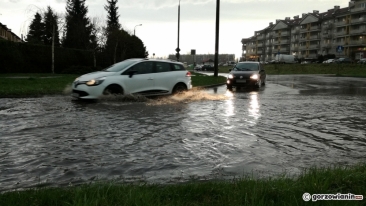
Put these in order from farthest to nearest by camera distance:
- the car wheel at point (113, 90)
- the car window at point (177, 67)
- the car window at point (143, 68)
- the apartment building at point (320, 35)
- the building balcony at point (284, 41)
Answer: the building balcony at point (284, 41) → the apartment building at point (320, 35) → the car window at point (177, 67) → the car window at point (143, 68) → the car wheel at point (113, 90)

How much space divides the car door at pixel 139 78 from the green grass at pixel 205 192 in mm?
8857

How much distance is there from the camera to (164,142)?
20.4 ft

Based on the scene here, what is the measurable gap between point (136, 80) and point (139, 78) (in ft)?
0.50

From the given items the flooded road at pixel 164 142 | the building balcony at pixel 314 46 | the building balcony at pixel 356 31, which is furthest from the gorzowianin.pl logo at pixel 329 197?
the building balcony at pixel 314 46

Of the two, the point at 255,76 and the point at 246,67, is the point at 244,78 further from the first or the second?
the point at 246,67

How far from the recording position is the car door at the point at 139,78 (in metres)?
12.5

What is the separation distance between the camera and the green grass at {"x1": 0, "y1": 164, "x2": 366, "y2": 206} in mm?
3215

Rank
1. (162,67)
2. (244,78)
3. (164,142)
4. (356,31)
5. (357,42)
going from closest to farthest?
(164,142), (162,67), (244,78), (356,31), (357,42)

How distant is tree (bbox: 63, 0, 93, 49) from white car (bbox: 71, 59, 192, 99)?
25.3 meters

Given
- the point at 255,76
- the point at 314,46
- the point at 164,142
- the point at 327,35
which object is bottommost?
the point at 164,142

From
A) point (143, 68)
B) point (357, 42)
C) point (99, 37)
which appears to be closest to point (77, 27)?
point (99, 37)

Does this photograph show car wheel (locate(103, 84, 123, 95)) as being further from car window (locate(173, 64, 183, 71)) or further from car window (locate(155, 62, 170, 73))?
car window (locate(173, 64, 183, 71))

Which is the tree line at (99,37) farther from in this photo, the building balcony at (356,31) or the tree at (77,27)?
the building balcony at (356,31)

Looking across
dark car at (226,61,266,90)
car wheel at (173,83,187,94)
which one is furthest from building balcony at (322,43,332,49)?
car wheel at (173,83,187,94)
